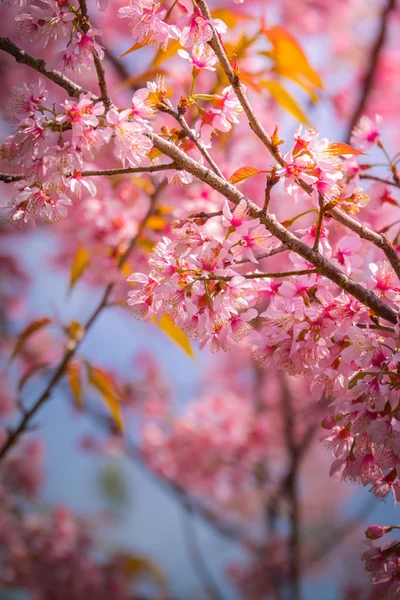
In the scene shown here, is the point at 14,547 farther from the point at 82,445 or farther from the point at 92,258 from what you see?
the point at 92,258

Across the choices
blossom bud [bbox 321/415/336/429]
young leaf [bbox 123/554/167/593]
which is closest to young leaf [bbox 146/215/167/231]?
blossom bud [bbox 321/415/336/429]

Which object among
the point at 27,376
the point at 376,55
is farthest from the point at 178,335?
the point at 376,55

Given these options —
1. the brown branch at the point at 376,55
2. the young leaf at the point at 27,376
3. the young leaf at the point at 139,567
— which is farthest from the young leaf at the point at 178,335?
the young leaf at the point at 139,567

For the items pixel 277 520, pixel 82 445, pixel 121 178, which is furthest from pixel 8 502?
pixel 121 178

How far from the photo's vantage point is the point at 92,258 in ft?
3.26

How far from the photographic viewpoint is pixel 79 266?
94 centimetres

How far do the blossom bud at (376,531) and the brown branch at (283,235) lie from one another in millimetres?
257

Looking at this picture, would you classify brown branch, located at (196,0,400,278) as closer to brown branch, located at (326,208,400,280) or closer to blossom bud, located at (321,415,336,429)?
brown branch, located at (326,208,400,280)

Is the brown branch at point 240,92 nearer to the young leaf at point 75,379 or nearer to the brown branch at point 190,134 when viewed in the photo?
the brown branch at point 190,134

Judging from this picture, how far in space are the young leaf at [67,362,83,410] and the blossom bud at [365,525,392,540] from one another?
557 millimetres

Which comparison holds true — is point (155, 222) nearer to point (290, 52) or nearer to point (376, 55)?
point (290, 52)

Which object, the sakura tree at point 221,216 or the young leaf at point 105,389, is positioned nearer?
the sakura tree at point 221,216

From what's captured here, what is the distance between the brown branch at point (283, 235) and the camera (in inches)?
17.6

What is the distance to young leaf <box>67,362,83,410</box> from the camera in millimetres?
905
